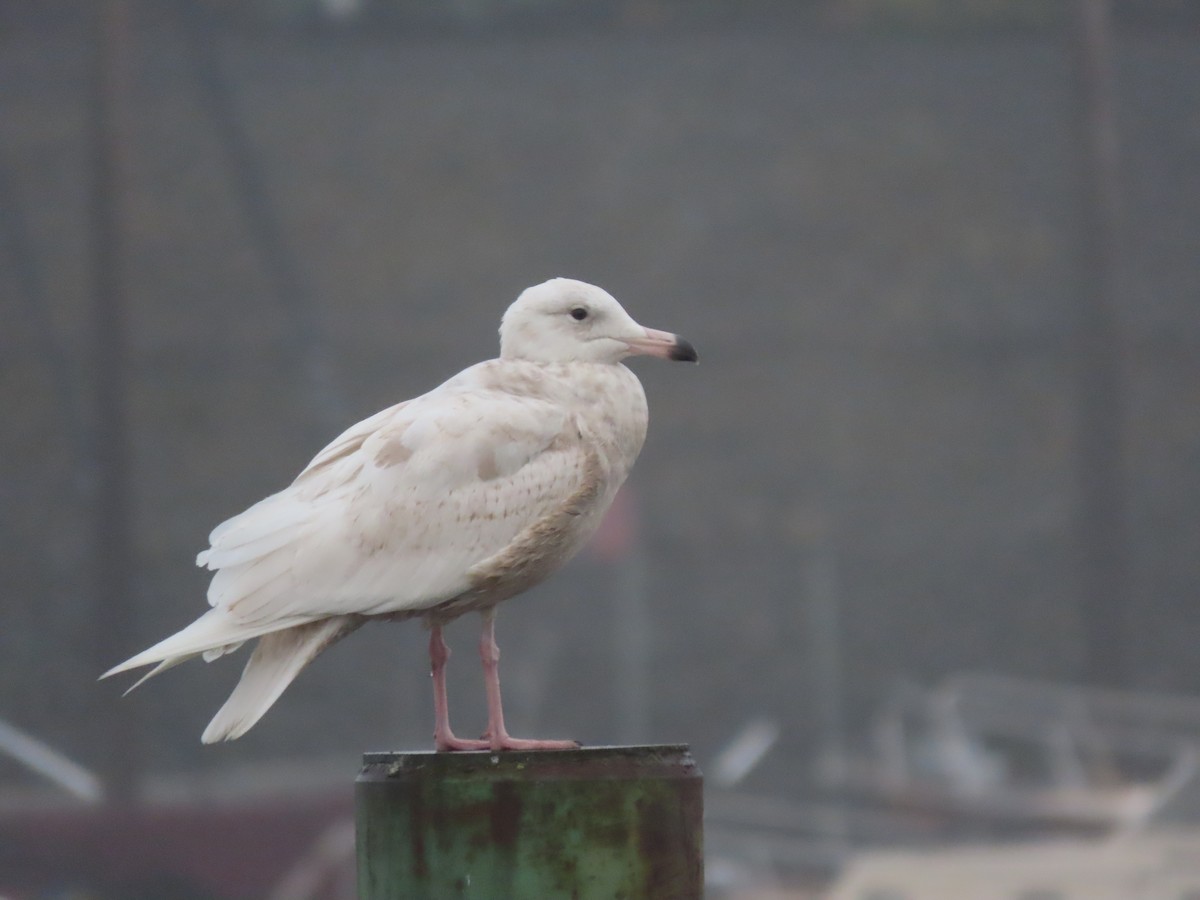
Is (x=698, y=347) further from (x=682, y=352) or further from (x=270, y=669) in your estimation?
(x=270, y=669)

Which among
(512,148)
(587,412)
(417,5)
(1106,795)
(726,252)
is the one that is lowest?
(1106,795)

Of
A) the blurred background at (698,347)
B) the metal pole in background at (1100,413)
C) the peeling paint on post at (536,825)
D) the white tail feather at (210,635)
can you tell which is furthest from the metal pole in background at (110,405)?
the peeling paint on post at (536,825)

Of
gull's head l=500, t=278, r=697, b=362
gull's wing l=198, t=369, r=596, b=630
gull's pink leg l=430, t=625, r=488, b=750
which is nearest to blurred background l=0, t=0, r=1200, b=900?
gull's pink leg l=430, t=625, r=488, b=750

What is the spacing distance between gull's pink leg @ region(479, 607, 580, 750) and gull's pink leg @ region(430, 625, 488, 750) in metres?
0.05

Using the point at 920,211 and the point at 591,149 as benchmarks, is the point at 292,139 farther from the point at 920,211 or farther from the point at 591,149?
the point at 920,211

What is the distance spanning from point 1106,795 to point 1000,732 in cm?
309

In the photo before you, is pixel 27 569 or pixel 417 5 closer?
pixel 27 569

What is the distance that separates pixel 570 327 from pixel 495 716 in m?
0.92

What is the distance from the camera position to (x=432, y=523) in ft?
13.1

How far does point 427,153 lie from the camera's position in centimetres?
2447

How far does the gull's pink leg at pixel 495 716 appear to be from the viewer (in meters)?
3.84

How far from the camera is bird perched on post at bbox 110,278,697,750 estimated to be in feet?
12.7

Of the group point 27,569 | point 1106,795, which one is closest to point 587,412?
point 1106,795

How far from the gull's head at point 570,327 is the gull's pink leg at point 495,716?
0.62 m
